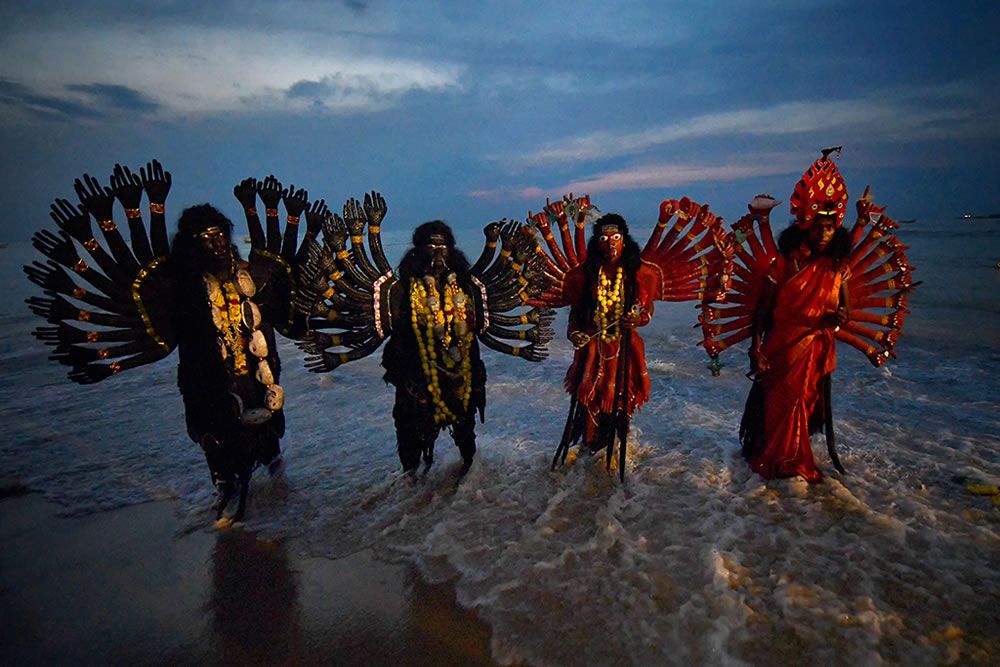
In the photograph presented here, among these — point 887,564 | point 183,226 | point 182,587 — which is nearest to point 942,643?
point 887,564

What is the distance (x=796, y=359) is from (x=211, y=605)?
479 centimetres

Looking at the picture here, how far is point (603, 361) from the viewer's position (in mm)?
4750

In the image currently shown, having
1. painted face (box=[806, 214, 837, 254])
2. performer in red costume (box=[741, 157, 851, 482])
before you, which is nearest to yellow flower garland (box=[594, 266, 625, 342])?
performer in red costume (box=[741, 157, 851, 482])

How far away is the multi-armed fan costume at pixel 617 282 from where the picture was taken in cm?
442

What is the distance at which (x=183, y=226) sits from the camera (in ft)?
12.6

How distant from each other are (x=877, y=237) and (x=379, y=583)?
15.5 ft

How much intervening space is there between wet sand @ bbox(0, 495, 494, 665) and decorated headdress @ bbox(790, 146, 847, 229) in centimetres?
388

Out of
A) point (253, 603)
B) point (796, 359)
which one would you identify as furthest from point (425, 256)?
point (796, 359)

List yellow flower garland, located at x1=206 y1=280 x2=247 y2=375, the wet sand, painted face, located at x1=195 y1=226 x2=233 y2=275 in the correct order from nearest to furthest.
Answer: the wet sand < painted face, located at x1=195 y1=226 x2=233 y2=275 < yellow flower garland, located at x1=206 y1=280 x2=247 y2=375

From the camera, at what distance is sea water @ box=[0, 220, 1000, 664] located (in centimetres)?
324

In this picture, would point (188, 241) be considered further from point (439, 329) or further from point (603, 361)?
point (603, 361)

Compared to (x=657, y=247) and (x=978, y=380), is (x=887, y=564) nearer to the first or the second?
(x=657, y=247)

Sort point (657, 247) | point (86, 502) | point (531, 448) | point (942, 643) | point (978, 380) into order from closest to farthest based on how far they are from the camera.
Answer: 1. point (942, 643)
2. point (657, 247)
3. point (86, 502)
4. point (531, 448)
5. point (978, 380)

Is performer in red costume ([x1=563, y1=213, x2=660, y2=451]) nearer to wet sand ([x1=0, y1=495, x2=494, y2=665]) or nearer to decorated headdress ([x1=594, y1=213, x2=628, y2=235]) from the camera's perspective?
decorated headdress ([x1=594, y1=213, x2=628, y2=235])
